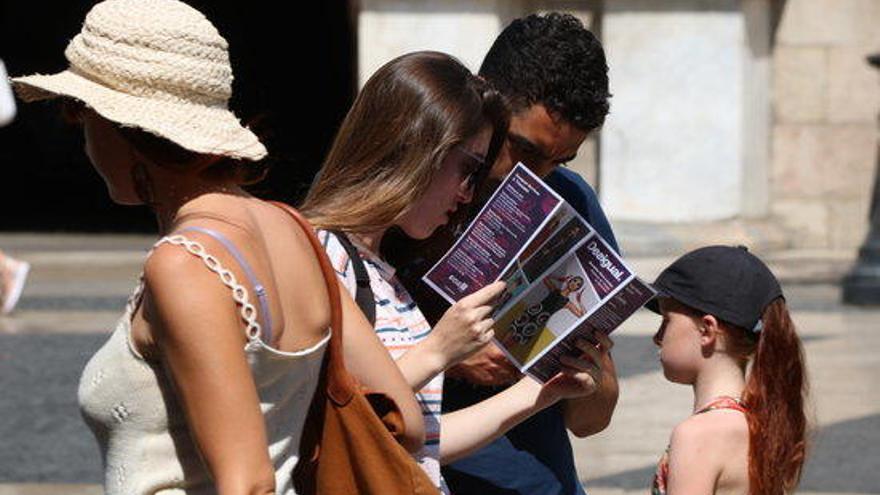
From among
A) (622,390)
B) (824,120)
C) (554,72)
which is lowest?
(824,120)

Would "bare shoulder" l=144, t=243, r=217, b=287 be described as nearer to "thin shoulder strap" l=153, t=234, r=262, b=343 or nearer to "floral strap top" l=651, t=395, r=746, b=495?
"thin shoulder strap" l=153, t=234, r=262, b=343

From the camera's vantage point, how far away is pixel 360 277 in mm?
3156

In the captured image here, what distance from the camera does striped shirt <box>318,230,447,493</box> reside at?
3148 mm

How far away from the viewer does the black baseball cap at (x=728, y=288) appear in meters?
3.57

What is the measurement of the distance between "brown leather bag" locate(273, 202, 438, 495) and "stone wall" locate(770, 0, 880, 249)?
11.8m

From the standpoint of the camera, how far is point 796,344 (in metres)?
3.57

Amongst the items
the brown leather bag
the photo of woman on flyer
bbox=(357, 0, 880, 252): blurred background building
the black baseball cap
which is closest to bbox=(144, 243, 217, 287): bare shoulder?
the brown leather bag

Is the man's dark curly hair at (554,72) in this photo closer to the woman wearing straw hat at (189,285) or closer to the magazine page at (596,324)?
the magazine page at (596,324)

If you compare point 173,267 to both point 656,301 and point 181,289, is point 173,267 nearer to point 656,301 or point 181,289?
point 181,289

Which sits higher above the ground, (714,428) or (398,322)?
(398,322)

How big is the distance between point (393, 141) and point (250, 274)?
587 millimetres

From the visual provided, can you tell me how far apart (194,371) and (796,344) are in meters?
1.38

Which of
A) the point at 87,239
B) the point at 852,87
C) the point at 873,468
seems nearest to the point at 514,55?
the point at 873,468

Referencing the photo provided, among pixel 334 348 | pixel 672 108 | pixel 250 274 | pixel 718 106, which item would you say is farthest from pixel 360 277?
pixel 718 106
